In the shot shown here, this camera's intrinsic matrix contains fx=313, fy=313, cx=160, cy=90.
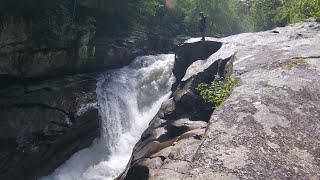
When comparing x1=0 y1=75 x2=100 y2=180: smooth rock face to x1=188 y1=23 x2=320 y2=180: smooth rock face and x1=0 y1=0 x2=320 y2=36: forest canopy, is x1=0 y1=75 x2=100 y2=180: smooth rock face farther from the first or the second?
x1=188 y1=23 x2=320 y2=180: smooth rock face

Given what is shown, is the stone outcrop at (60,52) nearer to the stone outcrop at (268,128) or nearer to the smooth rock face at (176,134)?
the smooth rock face at (176,134)

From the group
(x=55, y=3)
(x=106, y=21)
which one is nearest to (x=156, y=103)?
(x=55, y=3)

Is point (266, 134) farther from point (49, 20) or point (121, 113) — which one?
point (49, 20)

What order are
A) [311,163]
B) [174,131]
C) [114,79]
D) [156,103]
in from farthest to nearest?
[114,79]
[156,103]
[174,131]
[311,163]

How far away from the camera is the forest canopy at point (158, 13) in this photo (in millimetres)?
16109

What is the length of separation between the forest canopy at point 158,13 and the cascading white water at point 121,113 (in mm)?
4320

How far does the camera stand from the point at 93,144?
15391 millimetres

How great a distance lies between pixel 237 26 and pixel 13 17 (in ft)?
148

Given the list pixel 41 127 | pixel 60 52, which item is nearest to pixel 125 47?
pixel 60 52

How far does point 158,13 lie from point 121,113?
77.2 feet

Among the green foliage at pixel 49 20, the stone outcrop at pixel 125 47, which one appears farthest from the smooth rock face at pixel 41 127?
the stone outcrop at pixel 125 47

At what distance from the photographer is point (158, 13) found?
38.0 metres

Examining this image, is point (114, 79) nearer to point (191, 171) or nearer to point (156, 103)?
point (156, 103)

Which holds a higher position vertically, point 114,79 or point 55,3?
point 55,3
